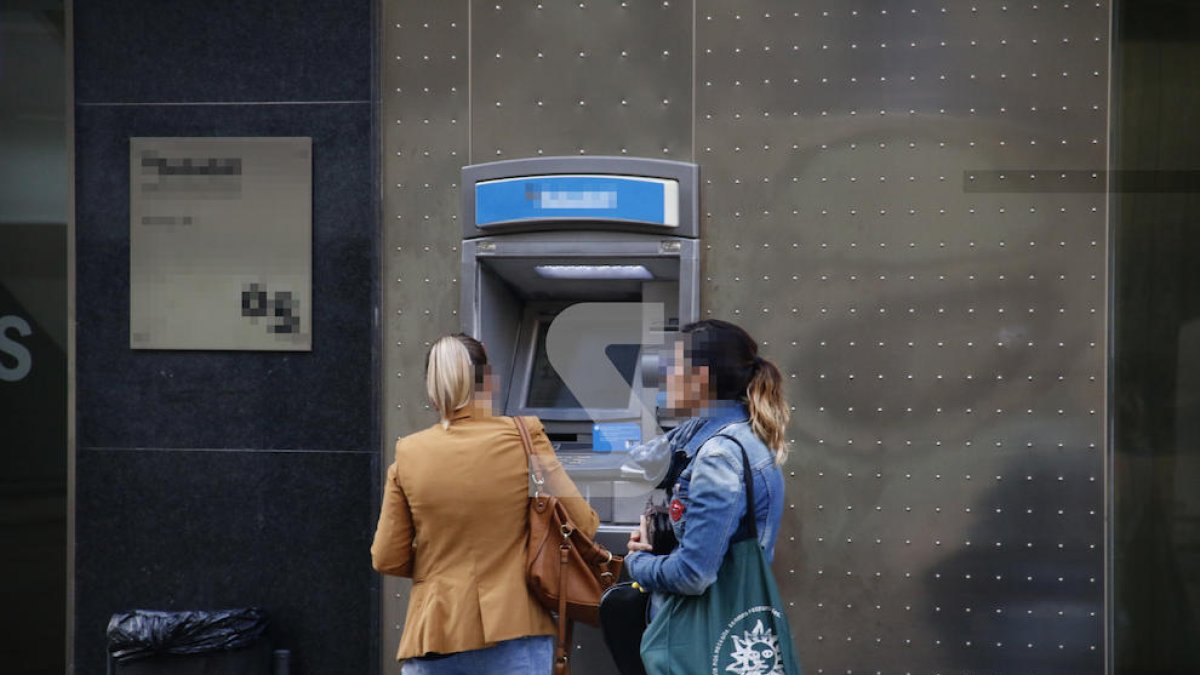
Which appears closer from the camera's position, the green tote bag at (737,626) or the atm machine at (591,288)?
the green tote bag at (737,626)

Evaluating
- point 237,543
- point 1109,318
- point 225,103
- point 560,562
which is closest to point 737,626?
point 560,562

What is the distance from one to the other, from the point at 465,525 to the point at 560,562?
11.0 inches

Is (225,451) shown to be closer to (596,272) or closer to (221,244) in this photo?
(221,244)

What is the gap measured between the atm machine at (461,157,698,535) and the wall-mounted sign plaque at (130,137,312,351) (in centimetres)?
71

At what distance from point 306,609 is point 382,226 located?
153 cm

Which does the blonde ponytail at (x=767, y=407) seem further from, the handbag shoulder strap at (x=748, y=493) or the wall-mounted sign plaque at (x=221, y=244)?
the wall-mounted sign plaque at (x=221, y=244)

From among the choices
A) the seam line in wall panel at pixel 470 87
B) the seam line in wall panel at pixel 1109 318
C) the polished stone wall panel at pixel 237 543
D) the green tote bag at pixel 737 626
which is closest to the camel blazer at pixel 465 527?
the green tote bag at pixel 737 626

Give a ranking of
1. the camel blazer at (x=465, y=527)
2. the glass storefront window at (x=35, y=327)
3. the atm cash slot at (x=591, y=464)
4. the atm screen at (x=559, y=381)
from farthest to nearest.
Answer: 1. the glass storefront window at (x=35, y=327)
2. the atm screen at (x=559, y=381)
3. the atm cash slot at (x=591, y=464)
4. the camel blazer at (x=465, y=527)

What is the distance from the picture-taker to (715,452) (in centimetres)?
280

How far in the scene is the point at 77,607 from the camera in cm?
487

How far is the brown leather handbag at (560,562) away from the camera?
3215mm

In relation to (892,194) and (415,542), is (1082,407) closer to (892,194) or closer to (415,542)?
(892,194)

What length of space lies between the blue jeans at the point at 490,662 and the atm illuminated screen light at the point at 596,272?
1642mm

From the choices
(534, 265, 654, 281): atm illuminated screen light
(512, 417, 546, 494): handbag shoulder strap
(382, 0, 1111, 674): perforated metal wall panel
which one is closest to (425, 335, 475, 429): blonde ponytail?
(512, 417, 546, 494): handbag shoulder strap
